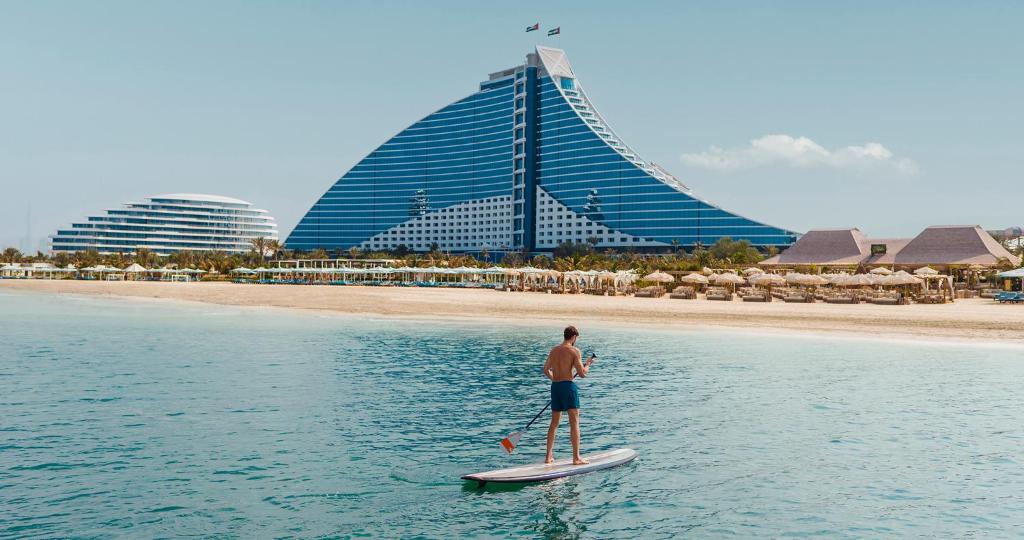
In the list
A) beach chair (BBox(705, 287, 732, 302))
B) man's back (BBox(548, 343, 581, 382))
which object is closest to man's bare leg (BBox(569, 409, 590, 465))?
man's back (BBox(548, 343, 581, 382))

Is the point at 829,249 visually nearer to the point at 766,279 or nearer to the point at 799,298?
the point at 766,279

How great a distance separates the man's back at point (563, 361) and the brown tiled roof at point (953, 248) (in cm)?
7919

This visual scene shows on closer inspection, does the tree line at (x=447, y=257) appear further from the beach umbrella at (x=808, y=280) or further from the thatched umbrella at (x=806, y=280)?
the beach umbrella at (x=808, y=280)

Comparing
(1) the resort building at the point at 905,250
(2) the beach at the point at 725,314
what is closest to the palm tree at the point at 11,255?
(2) the beach at the point at 725,314

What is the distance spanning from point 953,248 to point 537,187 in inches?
4067

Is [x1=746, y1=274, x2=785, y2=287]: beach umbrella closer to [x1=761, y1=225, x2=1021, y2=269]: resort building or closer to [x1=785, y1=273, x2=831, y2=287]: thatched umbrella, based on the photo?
[x1=785, y1=273, x2=831, y2=287]: thatched umbrella

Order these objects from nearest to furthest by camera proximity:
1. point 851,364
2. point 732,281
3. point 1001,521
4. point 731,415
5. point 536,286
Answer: point 1001,521 → point 731,415 → point 851,364 → point 732,281 → point 536,286

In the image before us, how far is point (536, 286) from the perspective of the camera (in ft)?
252

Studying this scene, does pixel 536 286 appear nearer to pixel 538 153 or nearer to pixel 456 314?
pixel 456 314

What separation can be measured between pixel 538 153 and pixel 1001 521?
556 feet

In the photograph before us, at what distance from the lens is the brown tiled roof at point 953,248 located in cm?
7781

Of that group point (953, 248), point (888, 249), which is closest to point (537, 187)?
point (888, 249)

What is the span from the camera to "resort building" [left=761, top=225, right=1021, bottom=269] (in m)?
78.2

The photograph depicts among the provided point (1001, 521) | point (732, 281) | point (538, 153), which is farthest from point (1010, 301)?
point (538, 153)
